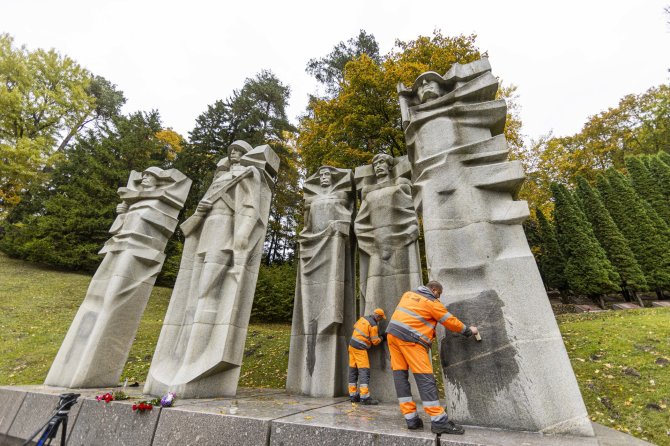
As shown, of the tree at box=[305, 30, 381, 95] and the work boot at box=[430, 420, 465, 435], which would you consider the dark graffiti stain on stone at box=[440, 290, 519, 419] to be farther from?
the tree at box=[305, 30, 381, 95]

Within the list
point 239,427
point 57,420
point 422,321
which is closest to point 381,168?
point 422,321

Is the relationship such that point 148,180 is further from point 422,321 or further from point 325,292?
point 422,321

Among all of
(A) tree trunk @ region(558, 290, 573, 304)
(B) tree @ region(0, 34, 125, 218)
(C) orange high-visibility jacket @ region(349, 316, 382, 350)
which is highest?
(B) tree @ region(0, 34, 125, 218)

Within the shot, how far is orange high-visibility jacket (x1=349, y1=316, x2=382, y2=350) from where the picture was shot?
5371 millimetres

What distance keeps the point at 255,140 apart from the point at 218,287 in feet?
67.0

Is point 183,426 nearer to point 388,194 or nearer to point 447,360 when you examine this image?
point 447,360

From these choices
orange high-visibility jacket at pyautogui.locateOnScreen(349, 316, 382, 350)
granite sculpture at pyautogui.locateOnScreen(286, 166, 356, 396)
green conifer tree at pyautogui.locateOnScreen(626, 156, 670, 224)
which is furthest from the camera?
green conifer tree at pyautogui.locateOnScreen(626, 156, 670, 224)

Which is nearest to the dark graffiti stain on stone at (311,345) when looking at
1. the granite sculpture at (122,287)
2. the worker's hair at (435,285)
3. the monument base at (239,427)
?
the monument base at (239,427)

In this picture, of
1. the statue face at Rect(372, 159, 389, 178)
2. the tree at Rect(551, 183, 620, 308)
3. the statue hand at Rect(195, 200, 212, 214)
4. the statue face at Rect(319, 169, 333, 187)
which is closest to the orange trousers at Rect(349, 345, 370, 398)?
the statue face at Rect(372, 159, 389, 178)

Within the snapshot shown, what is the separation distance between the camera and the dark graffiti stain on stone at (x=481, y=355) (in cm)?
339

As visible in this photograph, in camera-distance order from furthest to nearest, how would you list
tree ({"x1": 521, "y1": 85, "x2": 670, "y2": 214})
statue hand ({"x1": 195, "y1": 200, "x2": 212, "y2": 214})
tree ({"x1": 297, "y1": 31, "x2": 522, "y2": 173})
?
tree ({"x1": 521, "y1": 85, "x2": 670, "y2": 214}), tree ({"x1": 297, "y1": 31, "x2": 522, "y2": 173}), statue hand ({"x1": 195, "y1": 200, "x2": 212, "y2": 214})

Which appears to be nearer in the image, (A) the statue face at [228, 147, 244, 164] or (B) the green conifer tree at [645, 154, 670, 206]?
(A) the statue face at [228, 147, 244, 164]

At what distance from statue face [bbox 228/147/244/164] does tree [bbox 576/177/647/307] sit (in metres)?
21.7

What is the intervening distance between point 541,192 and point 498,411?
62.2ft
